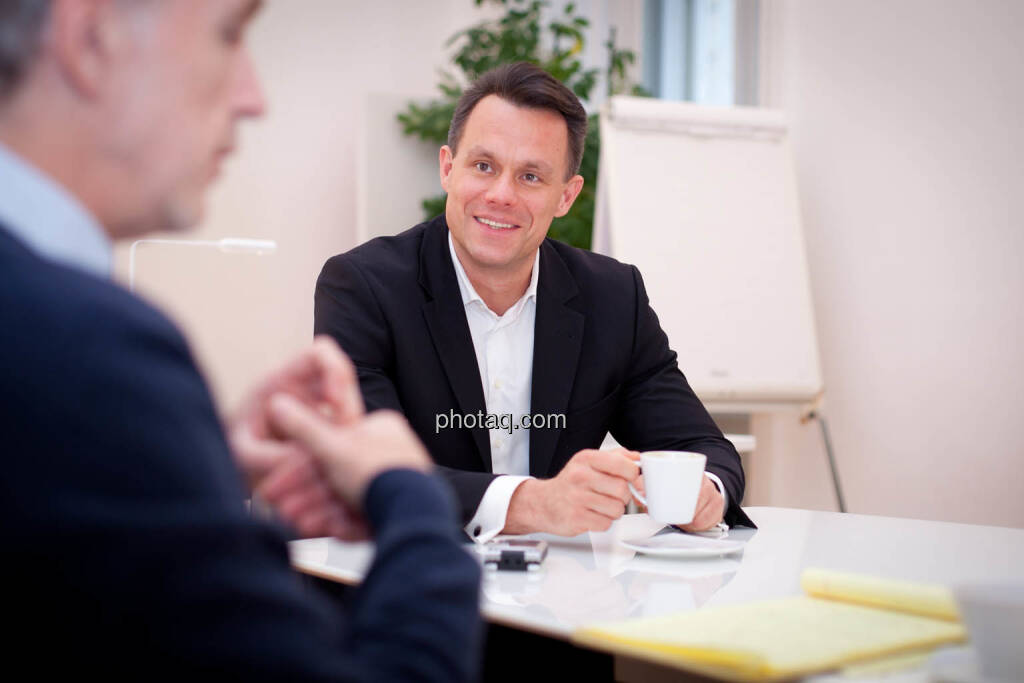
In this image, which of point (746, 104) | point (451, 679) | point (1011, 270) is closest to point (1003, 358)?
point (1011, 270)

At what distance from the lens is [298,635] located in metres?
0.57

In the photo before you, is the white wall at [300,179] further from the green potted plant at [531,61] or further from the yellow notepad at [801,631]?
the yellow notepad at [801,631]

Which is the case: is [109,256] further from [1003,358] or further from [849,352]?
[849,352]

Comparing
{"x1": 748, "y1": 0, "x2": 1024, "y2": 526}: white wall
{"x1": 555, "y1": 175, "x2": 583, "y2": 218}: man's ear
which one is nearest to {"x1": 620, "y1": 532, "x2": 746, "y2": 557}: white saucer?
{"x1": 555, "y1": 175, "x2": 583, "y2": 218}: man's ear

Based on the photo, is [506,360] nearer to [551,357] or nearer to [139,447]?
[551,357]

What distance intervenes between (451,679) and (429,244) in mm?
1565

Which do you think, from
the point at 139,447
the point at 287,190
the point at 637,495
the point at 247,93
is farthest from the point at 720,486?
the point at 287,190

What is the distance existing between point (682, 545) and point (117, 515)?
3.12 ft

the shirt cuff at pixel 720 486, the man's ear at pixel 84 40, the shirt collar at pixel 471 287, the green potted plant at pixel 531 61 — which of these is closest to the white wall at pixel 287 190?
the green potted plant at pixel 531 61

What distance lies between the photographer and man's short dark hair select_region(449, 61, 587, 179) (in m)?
2.17

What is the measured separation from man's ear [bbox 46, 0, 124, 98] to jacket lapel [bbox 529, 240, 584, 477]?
145cm

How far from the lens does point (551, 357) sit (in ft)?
6.72

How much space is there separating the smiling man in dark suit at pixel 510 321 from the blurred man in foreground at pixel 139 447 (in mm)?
1123

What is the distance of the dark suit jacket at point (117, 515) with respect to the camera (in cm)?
52
